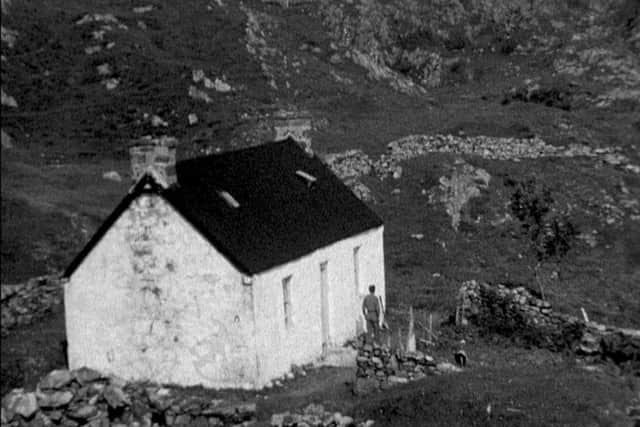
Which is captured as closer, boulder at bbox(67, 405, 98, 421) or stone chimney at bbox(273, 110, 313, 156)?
boulder at bbox(67, 405, 98, 421)

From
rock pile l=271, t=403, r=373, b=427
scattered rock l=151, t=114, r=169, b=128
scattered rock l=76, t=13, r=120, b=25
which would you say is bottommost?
rock pile l=271, t=403, r=373, b=427

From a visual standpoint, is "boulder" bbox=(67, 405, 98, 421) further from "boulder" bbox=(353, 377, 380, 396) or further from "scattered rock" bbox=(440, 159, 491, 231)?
"scattered rock" bbox=(440, 159, 491, 231)

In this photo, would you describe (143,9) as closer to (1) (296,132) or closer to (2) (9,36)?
(2) (9,36)

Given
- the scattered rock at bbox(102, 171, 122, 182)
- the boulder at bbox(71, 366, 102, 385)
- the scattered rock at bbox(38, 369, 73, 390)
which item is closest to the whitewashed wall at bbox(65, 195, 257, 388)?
the boulder at bbox(71, 366, 102, 385)

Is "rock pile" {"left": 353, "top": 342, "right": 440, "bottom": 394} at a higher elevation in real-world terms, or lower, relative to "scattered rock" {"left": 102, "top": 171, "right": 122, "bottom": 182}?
lower

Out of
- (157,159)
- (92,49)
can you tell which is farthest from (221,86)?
(157,159)

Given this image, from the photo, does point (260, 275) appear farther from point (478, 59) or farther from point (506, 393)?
point (478, 59)

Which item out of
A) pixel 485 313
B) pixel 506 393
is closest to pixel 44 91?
pixel 485 313

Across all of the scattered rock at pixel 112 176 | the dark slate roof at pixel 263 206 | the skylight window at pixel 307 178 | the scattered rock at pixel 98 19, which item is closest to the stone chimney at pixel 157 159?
the dark slate roof at pixel 263 206
